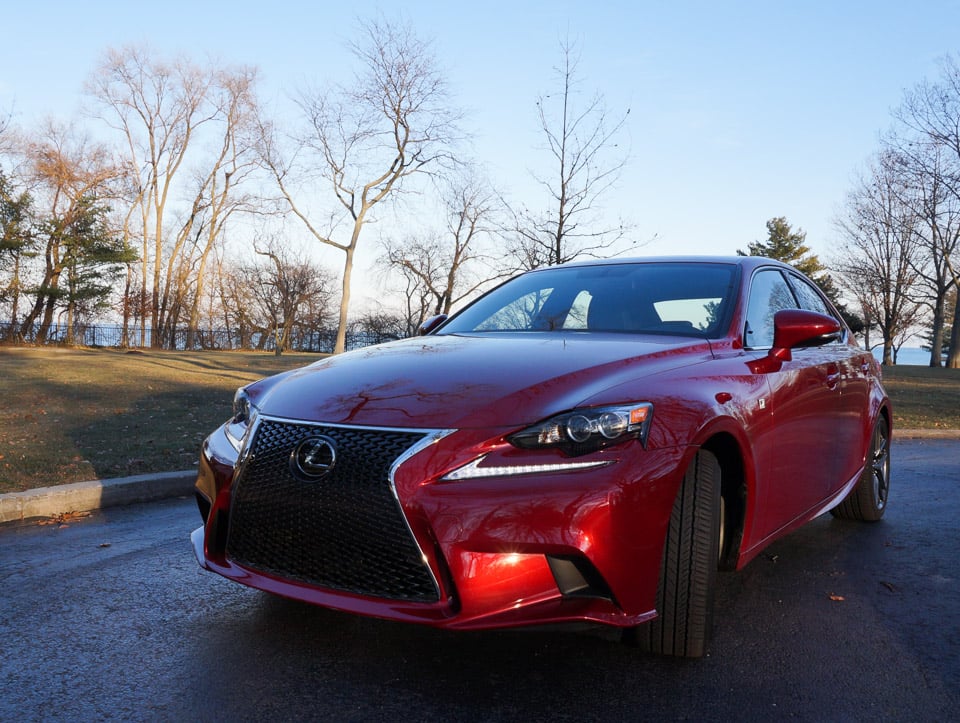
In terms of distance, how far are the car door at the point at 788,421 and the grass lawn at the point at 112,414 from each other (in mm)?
4725

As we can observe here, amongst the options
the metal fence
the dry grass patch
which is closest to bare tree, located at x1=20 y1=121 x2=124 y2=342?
the metal fence

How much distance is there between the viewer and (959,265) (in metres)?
39.7

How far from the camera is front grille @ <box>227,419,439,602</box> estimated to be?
2541mm

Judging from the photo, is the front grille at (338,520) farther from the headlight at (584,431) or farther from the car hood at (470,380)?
the headlight at (584,431)

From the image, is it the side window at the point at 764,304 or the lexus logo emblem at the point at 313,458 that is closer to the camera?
the lexus logo emblem at the point at 313,458

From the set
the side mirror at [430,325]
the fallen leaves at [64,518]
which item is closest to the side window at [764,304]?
the side mirror at [430,325]

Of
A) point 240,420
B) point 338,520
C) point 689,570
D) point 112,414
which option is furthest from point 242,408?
point 112,414

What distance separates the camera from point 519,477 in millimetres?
2500

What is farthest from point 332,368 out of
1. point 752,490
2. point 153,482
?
point 153,482

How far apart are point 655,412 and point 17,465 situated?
5551 mm

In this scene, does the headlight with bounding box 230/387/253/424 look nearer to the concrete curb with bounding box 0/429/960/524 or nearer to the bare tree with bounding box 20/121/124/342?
the concrete curb with bounding box 0/429/960/524

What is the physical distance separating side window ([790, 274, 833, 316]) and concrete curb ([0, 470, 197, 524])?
4530 mm

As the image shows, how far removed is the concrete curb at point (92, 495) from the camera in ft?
17.2

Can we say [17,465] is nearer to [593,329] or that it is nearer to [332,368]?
[332,368]
